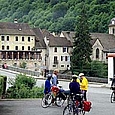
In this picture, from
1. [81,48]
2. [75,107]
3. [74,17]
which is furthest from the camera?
[74,17]

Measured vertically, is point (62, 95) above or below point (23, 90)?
below

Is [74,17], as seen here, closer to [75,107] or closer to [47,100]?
[47,100]

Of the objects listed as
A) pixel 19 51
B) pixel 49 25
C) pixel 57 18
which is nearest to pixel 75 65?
pixel 19 51

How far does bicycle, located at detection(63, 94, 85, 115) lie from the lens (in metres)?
15.9

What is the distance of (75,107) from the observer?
52.3ft

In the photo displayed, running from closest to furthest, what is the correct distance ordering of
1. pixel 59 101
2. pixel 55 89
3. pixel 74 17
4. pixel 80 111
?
pixel 80 111 → pixel 55 89 → pixel 59 101 → pixel 74 17

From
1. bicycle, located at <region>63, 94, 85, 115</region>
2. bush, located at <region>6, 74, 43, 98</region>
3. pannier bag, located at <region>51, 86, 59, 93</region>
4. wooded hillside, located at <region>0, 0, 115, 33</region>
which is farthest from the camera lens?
wooded hillside, located at <region>0, 0, 115, 33</region>

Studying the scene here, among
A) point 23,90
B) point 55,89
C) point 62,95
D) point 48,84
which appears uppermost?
point 48,84

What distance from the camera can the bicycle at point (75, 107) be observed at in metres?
15.9

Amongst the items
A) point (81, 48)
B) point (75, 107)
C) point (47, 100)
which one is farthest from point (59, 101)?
point (81, 48)

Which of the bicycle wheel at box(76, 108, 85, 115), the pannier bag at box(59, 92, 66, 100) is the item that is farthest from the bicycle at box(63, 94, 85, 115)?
the pannier bag at box(59, 92, 66, 100)

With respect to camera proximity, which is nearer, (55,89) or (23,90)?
(55,89)

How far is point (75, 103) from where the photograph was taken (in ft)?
52.7

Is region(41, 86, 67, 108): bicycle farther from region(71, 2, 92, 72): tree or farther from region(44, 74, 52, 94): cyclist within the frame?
region(71, 2, 92, 72): tree
